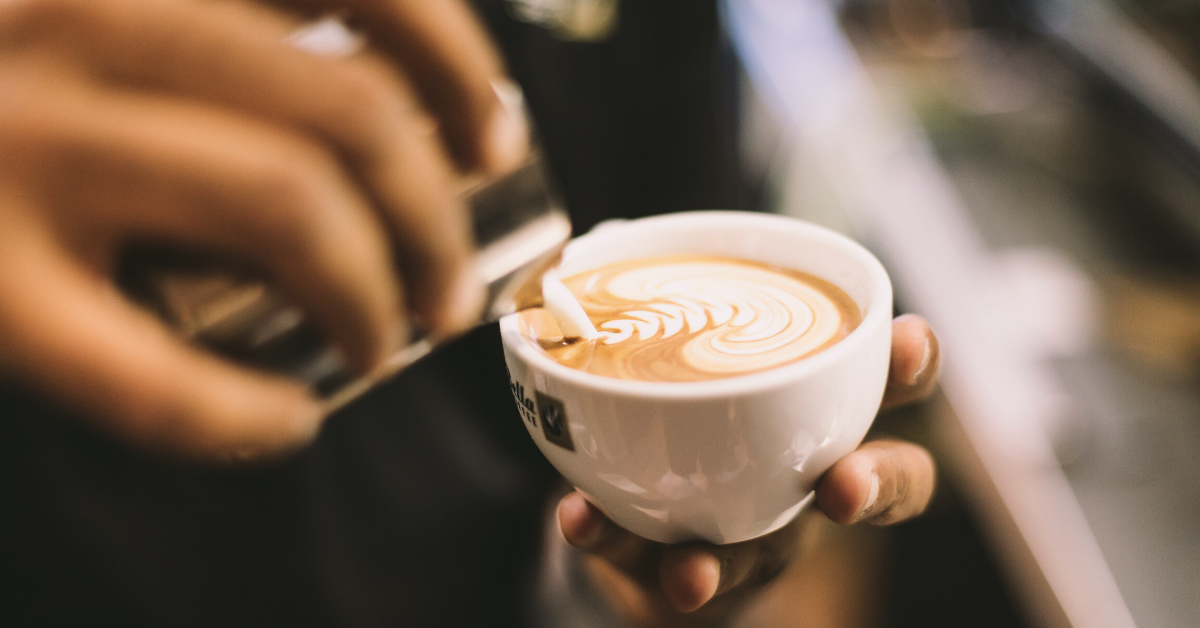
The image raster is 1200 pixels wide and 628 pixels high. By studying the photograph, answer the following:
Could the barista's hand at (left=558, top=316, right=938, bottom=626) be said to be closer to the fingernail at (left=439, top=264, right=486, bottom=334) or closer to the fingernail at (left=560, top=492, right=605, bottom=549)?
the fingernail at (left=560, top=492, right=605, bottom=549)

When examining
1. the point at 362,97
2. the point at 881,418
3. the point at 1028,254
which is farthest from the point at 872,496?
the point at 1028,254

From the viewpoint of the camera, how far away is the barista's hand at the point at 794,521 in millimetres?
673

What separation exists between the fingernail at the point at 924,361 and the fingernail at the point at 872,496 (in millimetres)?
115

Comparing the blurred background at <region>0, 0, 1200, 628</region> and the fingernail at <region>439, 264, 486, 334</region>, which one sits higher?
the fingernail at <region>439, 264, 486, 334</region>

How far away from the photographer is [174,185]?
1.10 feet

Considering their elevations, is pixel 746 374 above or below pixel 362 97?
below

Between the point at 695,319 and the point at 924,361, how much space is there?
243 mm

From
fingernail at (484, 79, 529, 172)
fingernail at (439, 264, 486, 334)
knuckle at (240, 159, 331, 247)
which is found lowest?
fingernail at (439, 264, 486, 334)

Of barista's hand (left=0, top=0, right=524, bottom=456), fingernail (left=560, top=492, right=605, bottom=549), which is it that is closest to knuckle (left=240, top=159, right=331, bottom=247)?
barista's hand (left=0, top=0, right=524, bottom=456)

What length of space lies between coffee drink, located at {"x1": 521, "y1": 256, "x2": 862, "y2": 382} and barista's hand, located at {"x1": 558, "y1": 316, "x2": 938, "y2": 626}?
4.0 inches

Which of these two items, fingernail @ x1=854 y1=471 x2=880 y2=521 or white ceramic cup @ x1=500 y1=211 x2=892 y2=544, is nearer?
white ceramic cup @ x1=500 y1=211 x2=892 y2=544

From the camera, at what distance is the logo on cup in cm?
60

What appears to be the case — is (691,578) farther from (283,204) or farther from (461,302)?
(283,204)

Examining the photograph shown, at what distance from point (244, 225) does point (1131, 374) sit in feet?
5.94
